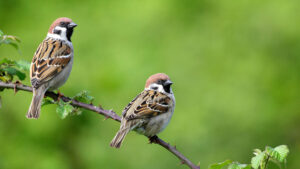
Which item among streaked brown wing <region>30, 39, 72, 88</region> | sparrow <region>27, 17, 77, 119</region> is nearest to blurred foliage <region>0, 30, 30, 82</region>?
sparrow <region>27, 17, 77, 119</region>

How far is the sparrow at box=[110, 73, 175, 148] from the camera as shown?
4160mm

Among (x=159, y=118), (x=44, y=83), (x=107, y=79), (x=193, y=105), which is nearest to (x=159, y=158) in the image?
(x=193, y=105)

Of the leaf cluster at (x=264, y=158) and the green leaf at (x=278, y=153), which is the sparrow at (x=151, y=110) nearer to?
the leaf cluster at (x=264, y=158)

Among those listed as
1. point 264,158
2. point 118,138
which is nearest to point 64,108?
point 118,138

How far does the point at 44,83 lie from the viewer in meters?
4.15

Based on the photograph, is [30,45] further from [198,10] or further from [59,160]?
[198,10]

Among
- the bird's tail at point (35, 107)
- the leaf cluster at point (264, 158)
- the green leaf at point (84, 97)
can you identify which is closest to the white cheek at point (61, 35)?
the bird's tail at point (35, 107)

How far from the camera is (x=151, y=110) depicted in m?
4.34

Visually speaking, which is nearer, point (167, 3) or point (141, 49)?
point (141, 49)

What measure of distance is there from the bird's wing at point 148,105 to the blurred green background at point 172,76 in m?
2.79

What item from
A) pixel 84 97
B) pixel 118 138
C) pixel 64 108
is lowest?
pixel 64 108

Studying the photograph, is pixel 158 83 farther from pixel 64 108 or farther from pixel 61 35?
pixel 64 108

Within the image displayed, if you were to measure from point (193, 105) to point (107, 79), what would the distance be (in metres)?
1.46

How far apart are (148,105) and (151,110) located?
69 mm
